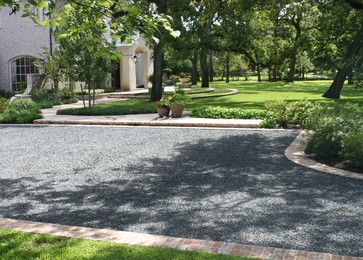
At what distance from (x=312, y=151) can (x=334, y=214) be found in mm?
4254

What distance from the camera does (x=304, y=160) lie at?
32.4 ft

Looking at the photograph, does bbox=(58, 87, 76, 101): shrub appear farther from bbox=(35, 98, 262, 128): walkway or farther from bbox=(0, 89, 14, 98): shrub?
bbox=(35, 98, 262, 128): walkway

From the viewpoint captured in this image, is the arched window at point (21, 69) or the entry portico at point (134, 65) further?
the entry portico at point (134, 65)

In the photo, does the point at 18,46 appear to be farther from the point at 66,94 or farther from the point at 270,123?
the point at 270,123

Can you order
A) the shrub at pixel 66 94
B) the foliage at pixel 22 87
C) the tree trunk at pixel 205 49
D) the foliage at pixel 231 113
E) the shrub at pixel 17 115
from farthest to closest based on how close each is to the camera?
the tree trunk at pixel 205 49
the foliage at pixel 22 87
the shrub at pixel 66 94
the shrub at pixel 17 115
the foliage at pixel 231 113

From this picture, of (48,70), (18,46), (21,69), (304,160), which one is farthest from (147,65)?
(304,160)

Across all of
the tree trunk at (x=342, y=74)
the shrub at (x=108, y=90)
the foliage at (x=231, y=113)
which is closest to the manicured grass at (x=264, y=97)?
the tree trunk at (x=342, y=74)

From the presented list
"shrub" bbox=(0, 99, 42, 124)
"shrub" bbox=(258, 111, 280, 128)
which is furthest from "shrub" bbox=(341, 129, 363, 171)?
"shrub" bbox=(0, 99, 42, 124)

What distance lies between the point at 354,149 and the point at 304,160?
132 centimetres

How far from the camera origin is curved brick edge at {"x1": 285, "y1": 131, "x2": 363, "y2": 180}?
8602mm

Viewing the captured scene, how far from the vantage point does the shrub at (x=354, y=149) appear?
872 cm

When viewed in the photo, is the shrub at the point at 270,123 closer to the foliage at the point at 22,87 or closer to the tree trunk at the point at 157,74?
the tree trunk at the point at 157,74

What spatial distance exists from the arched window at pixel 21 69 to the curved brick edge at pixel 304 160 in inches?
927

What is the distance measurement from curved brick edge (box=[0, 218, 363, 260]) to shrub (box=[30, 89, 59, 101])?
2162cm
